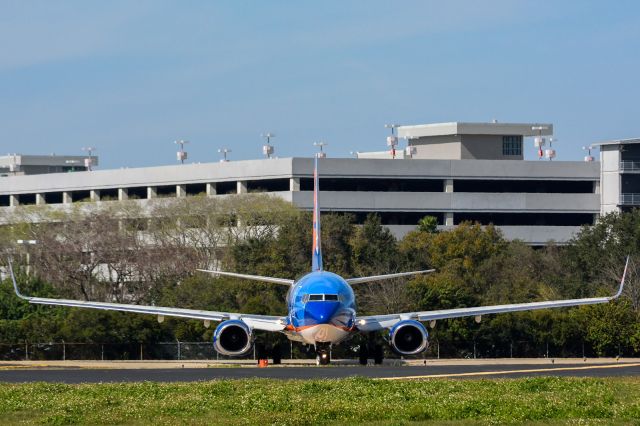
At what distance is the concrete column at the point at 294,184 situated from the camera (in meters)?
132

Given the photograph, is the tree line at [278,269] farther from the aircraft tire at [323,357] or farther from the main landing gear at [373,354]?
the aircraft tire at [323,357]

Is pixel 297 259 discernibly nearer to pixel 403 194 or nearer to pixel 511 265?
pixel 511 265

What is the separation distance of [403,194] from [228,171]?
17.5 metres

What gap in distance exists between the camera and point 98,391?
3475 cm

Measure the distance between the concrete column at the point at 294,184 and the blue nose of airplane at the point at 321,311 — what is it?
247 ft

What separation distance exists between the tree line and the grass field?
3787 cm

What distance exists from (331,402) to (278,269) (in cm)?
6815

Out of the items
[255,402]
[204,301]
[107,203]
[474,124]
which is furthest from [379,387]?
[474,124]

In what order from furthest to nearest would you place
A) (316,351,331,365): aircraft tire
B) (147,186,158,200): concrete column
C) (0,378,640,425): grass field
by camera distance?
1. (147,186,158,200): concrete column
2. (316,351,331,365): aircraft tire
3. (0,378,640,425): grass field

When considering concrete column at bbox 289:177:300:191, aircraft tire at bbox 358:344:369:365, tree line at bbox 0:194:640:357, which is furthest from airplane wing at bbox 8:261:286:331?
concrete column at bbox 289:177:300:191

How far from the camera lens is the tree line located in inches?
2963

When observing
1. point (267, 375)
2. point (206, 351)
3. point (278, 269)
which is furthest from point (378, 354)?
point (278, 269)

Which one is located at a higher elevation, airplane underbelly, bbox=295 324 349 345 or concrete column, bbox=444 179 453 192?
concrete column, bbox=444 179 453 192

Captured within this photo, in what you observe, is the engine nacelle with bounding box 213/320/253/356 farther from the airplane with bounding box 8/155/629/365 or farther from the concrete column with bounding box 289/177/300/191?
the concrete column with bounding box 289/177/300/191
